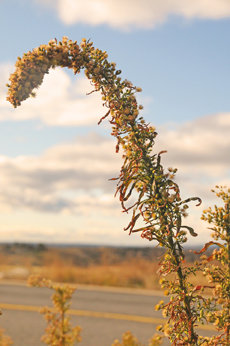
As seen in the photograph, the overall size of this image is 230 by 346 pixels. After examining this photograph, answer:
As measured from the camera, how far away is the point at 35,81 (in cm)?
212

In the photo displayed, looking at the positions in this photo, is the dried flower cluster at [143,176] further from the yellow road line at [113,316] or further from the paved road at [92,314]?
the yellow road line at [113,316]

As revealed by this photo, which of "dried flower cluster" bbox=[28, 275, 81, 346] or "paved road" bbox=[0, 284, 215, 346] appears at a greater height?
"dried flower cluster" bbox=[28, 275, 81, 346]

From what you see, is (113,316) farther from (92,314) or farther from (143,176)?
(143,176)

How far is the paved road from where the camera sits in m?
10.9

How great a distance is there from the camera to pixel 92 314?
43.8ft

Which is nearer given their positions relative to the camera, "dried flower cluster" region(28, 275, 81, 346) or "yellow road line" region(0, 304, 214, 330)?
"dried flower cluster" region(28, 275, 81, 346)

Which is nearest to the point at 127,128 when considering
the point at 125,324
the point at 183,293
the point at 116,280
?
the point at 183,293

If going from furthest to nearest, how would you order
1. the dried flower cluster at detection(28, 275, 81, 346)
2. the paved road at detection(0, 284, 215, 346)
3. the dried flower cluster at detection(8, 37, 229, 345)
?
1. the paved road at detection(0, 284, 215, 346)
2. the dried flower cluster at detection(28, 275, 81, 346)
3. the dried flower cluster at detection(8, 37, 229, 345)

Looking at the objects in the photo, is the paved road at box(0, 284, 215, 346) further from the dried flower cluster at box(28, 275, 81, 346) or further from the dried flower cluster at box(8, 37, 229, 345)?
the dried flower cluster at box(8, 37, 229, 345)

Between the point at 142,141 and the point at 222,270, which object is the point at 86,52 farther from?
the point at 222,270

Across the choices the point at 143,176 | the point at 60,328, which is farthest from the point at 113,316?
the point at 143,176

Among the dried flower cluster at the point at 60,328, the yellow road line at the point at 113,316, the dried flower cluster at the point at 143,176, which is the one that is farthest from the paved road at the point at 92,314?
the dried flower cluster at the point at 143,176

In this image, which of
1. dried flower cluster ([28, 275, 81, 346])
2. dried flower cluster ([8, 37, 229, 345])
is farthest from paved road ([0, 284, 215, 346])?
dried flower cluster ([8, 37, 229, 345])

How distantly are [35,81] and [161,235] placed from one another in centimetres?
99
